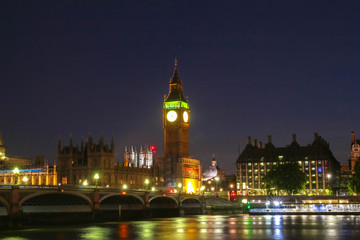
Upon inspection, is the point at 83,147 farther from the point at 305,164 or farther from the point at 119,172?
the point at 305,164

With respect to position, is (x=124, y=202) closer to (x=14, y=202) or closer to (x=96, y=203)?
(x=96, y=203)

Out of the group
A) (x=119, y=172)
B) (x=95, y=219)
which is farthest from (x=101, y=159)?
(x=95, y=219)

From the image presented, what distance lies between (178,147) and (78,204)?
9642cm

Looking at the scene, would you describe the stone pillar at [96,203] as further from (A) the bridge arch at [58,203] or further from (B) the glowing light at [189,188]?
(B) the glowing light at [189,188]

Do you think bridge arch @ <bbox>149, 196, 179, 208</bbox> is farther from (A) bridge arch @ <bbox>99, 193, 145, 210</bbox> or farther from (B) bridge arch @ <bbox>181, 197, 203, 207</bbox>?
(A) bridge arch @ <bbox>99, 193, 145, 210</bbox>

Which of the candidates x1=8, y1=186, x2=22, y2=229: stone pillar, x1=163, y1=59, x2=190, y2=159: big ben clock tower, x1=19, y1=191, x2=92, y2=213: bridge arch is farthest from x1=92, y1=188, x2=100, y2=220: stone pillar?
x1=163, y1=59, x2=190, y2=159: big ben clock tower

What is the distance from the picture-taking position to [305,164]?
645 feet

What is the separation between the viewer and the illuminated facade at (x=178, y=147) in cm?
18475

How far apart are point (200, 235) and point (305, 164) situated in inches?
5597

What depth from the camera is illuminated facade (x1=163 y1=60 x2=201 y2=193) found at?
18475cm

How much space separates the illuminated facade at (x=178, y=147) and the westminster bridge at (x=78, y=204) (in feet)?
155

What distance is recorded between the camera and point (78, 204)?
96562 mm

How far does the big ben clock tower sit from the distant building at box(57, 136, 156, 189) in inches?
1063

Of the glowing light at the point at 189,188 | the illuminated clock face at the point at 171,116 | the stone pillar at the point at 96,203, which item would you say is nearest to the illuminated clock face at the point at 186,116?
the illuminated clock face at the point at 171,116
